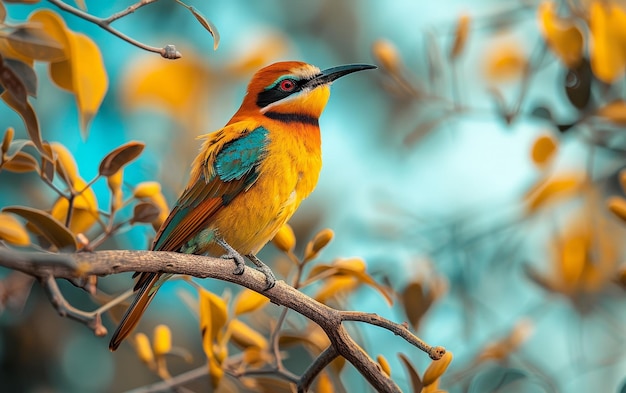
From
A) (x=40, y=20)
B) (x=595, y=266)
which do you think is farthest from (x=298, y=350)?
(x=40, y=20)

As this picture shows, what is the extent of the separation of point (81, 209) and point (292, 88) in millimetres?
717

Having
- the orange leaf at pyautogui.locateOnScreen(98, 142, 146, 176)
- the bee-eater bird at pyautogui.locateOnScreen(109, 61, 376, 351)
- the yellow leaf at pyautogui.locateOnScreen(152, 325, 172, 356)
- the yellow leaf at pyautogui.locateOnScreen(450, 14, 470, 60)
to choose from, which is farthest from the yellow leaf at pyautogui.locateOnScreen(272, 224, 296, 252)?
the yellow leaf at pyautogui.locateOnScreen(450, 14, 470, 60)

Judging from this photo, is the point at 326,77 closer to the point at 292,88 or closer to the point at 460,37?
the point at 292,88

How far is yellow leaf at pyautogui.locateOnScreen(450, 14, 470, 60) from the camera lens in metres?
2.29

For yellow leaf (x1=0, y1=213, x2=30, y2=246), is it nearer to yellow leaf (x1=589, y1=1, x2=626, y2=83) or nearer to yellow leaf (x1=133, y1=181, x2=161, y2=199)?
yellow leaf (x1=133, y1=181, x2=161, y2=199)

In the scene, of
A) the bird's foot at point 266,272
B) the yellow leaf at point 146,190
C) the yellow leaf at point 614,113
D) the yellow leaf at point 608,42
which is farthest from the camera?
the yellow leaf at point 614,113

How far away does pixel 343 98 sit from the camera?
15.5ft

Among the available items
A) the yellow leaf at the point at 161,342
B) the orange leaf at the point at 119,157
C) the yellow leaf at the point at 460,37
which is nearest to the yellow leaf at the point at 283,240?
the yellow leaf at the point at 161,342

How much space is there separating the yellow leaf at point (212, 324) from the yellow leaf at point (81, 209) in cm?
26

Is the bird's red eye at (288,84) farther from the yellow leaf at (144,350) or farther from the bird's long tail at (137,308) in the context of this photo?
the yellow leaf at (144,350)

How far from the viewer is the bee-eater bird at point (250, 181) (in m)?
2.04

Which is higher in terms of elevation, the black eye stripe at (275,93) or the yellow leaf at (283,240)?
the black eye stripe at (275,93)

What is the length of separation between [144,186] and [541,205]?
121cm

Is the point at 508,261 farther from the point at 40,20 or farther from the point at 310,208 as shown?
the point at 40,20
